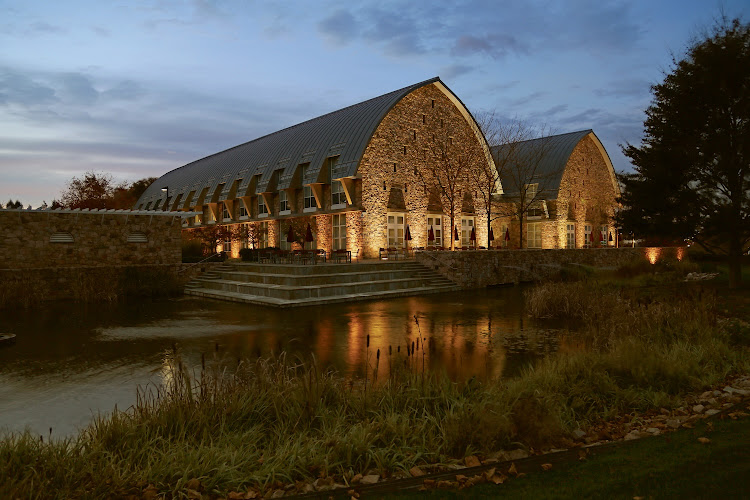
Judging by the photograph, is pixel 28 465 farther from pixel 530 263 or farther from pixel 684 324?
pixel 530 263

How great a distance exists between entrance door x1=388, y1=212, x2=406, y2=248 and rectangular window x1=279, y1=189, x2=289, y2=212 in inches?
336

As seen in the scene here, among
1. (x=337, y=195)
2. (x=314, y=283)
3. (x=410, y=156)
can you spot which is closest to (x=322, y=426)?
(x=314, y=283)

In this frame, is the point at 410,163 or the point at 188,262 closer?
the point at 188,262

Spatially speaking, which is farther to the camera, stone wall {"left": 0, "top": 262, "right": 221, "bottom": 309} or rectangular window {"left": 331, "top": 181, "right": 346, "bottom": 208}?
rectangular window {"left": 331, "top": 181, "right": 346, "bottom": 208}

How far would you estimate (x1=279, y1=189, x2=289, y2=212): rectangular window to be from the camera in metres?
35.7

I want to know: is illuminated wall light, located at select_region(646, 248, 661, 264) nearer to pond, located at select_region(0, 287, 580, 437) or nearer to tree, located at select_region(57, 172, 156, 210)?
pond, located at select_region(0, 287, 580, 437)

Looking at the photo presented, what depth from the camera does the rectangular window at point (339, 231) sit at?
1241 inches

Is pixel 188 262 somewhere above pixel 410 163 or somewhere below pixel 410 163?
below

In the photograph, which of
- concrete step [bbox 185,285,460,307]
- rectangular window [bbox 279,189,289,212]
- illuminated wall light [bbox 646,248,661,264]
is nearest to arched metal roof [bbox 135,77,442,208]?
rectangular window [bbox 279,189,289,212]

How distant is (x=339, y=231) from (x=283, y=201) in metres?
6.66

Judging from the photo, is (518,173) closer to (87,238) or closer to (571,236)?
(571,236)

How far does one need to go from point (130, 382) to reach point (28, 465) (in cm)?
408

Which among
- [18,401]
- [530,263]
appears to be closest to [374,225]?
[530,263]

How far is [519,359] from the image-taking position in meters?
9.15
